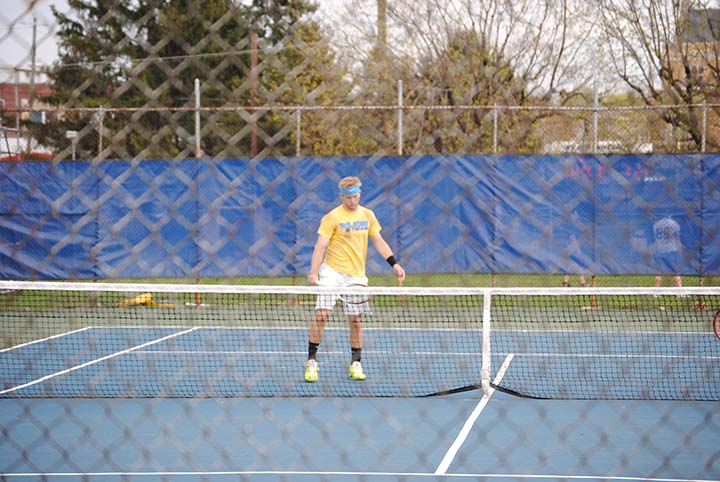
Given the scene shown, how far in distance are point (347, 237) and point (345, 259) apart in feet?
0.60

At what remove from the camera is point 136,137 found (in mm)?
4535

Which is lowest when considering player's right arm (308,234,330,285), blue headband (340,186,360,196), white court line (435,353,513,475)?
white court line (435,353,513,475)

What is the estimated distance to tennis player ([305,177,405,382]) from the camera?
6.74 meters

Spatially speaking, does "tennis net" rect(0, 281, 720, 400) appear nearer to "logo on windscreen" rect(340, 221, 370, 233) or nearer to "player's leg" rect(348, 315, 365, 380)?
"player's leg" rect(348, 315, 365, 380)

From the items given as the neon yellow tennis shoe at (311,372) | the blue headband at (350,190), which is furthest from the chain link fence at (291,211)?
the blue headband at (350,190)

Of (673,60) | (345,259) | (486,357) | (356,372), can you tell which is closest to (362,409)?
(356,372)

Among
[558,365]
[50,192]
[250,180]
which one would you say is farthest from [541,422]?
[50,192]

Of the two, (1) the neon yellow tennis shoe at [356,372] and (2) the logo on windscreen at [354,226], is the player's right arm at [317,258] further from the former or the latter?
(1) the neon yellow tennis shoe at [356,372]

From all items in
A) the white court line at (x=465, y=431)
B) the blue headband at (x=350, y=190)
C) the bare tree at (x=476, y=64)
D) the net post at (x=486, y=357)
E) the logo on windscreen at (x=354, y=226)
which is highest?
the bare tree at (x=476, y=64)

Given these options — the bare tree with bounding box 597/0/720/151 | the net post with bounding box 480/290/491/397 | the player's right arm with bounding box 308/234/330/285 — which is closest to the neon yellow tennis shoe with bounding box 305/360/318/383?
the player's right arm with bounding box 308/234/330/285

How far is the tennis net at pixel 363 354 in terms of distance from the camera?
20.8ft

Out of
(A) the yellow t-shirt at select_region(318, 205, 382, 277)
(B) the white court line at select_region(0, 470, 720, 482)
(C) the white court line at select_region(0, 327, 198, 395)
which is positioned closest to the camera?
(B) the white court line at select_region(0, 470, 720, 482)

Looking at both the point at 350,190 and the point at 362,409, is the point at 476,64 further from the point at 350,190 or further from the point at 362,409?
the point at 362,409

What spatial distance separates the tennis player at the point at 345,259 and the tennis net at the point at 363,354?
18 centimetres
